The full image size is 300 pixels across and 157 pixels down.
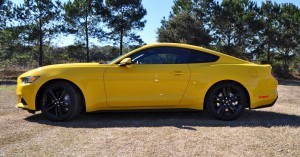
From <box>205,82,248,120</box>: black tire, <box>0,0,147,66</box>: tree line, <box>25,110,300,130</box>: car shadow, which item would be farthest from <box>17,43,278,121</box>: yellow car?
<box>0,0,147,66</box>: tree line

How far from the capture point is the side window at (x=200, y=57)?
634 centimetres

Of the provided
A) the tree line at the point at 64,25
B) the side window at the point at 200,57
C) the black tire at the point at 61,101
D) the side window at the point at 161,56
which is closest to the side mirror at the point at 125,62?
the side window at the point at 161,56

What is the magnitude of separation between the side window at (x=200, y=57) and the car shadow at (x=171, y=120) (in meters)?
1.04

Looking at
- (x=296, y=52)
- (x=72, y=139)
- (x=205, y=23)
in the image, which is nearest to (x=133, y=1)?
(x=205, y=23)

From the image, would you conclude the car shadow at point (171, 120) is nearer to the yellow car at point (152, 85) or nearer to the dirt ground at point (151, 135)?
the dirt ground at point (151, 135)

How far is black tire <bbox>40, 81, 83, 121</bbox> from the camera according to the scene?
19.8ft

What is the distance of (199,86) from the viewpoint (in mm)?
6195

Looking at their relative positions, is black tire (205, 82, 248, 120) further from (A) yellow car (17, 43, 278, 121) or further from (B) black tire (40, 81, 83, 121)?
(B) black tire (40, 81, 83, 121)

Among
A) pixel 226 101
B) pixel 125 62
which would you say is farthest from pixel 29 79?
pixel 226 101

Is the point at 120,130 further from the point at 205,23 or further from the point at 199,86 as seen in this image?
the point at 205,23

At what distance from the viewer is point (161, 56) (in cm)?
627

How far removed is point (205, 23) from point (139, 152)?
25.4 metres

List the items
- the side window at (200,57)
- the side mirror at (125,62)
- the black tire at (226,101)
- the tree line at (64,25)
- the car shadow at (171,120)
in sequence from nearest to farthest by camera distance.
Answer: the car shadow at (171,120) → the side mirror at (125,62) → the black tire at (226,101) → the side window at (200,57) → the tree line at (64,25)

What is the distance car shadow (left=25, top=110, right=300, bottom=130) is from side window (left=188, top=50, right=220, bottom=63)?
1.04 meters
